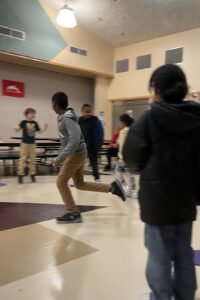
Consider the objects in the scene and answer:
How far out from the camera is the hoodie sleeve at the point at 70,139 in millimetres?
2664

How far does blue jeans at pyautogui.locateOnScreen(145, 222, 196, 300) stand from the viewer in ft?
4.30

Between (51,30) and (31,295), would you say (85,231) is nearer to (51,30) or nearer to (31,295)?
(31,295)

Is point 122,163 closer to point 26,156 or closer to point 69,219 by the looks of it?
point 69,219

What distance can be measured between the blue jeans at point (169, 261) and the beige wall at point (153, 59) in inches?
292

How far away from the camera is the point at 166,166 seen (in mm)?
1265

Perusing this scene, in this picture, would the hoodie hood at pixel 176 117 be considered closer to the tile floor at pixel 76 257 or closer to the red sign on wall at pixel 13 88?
the tile floor at pixel 76 257

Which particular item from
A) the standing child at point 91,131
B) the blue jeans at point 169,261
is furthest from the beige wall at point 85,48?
the blue jeans at point 169,261

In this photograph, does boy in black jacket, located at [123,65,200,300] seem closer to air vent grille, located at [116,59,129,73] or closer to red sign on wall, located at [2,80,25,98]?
red sign on wall, located at [2,80,25,98]

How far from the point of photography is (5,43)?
25.1 feet

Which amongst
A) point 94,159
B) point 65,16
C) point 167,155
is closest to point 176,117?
point 167,155

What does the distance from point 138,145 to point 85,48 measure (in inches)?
347

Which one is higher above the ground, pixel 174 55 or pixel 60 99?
pixel 174 55

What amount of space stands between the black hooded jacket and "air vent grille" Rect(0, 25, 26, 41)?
743 cm

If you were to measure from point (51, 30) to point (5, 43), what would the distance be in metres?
1.50
